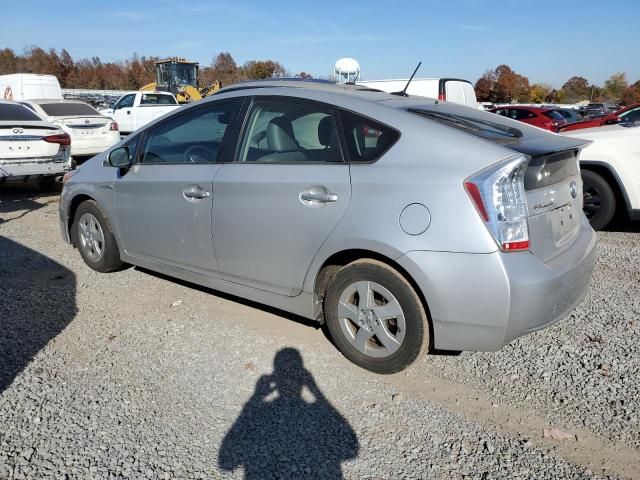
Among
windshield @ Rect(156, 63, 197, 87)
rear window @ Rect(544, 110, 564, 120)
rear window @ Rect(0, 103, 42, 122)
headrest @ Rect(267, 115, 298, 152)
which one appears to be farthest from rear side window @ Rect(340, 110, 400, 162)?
windshield @ Rect(156, 63, 197, 87)

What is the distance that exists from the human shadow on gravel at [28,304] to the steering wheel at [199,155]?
5.05ft

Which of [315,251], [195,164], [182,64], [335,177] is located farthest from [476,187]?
[182,64]

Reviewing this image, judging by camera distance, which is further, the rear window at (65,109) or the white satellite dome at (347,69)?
the white satellite dome at (347,69)

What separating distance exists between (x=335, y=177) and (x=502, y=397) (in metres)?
1.60

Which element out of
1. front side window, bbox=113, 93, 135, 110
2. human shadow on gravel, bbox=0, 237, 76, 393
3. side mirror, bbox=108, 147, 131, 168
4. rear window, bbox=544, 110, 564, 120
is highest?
rear window, bbox=544, 110, 564, 120

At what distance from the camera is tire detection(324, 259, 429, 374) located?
115 inches

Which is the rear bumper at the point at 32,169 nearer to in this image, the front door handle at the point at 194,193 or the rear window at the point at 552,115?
the front door handle at the point at 194,193

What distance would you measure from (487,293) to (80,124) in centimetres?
1078

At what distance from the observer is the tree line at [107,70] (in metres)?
80.9

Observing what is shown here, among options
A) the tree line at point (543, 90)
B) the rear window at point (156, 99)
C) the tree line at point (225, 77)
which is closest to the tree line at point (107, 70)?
the tree line at point (225, 77)

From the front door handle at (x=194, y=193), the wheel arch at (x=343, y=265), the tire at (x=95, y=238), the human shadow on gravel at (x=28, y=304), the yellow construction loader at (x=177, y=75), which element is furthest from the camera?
the yellow construction loader at (x=177, y=75)

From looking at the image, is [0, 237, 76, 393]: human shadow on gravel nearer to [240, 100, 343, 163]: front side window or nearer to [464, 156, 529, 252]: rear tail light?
[240, 100, 343, 163]: front side window

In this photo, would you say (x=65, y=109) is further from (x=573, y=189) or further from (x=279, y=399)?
(x=573, y=189)

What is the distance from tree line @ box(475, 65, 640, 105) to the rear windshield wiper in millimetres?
88702
